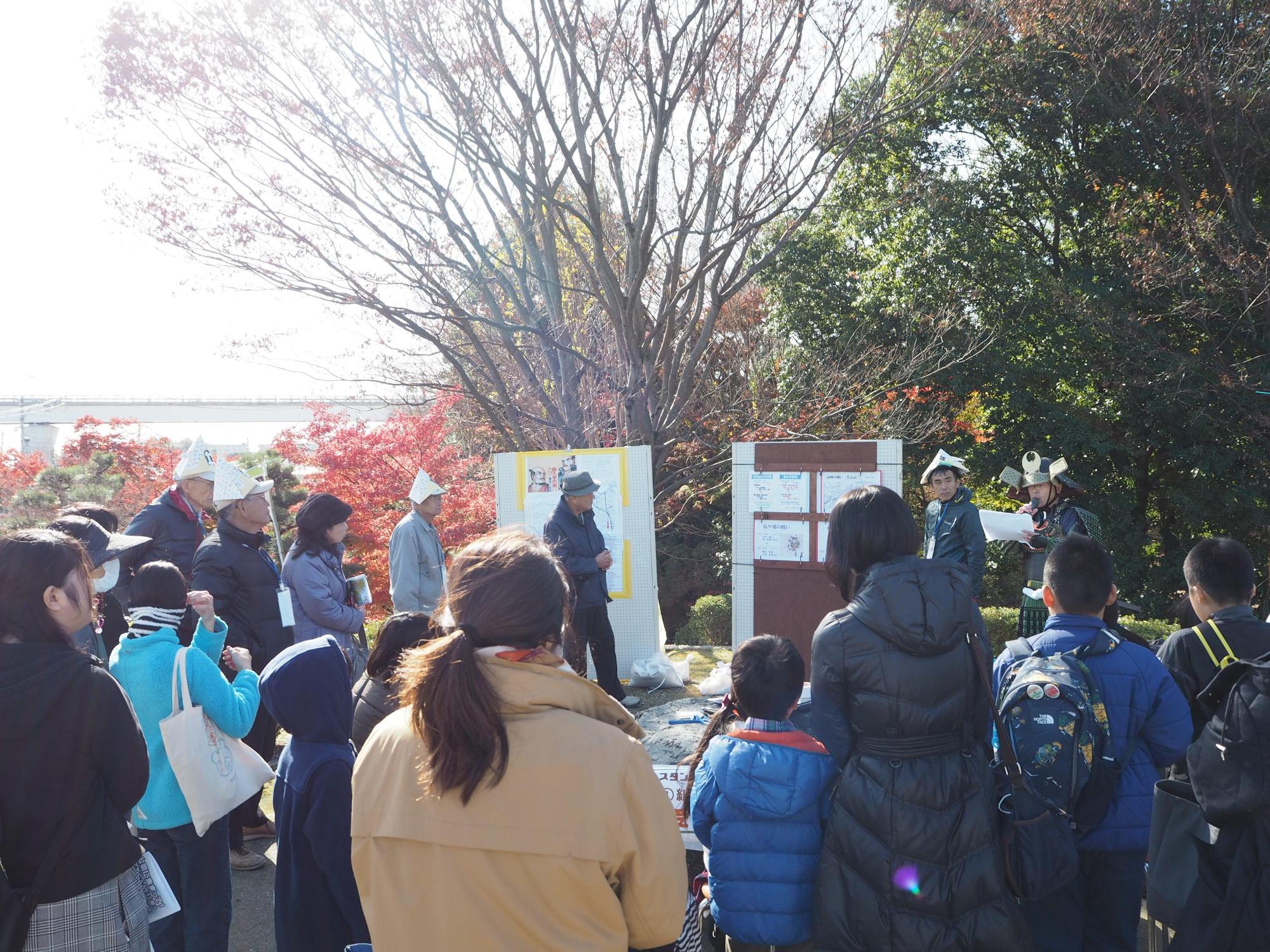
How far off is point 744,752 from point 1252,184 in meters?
11.8

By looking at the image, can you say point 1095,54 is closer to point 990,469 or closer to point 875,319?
point 875,319

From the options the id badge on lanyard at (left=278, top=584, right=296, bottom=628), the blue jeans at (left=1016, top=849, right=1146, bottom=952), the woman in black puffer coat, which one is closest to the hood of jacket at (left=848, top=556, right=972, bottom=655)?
the woman in black puffer coat

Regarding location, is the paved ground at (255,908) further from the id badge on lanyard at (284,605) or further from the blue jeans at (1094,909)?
the blue jeans at (1094,909)

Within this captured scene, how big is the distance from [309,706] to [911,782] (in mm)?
1679

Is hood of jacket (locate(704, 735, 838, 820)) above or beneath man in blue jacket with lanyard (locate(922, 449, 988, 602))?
beneath

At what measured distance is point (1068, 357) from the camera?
1120 cm

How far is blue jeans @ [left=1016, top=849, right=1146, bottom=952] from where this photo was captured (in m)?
2.54

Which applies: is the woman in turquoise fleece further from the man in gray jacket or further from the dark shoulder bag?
the man in gray jacket

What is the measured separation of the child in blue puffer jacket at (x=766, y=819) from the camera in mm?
2396

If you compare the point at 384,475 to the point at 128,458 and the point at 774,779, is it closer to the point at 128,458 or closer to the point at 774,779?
the point at 128,458

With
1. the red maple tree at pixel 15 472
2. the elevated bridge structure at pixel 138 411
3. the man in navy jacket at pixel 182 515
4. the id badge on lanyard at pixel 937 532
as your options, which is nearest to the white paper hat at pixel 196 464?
the man in navy jacket at pixel 182 515

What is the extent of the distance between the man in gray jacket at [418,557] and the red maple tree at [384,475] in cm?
417

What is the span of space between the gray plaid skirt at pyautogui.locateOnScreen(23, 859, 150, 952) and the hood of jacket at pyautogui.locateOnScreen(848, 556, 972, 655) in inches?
79.0

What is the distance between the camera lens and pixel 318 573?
4508 millimetres
